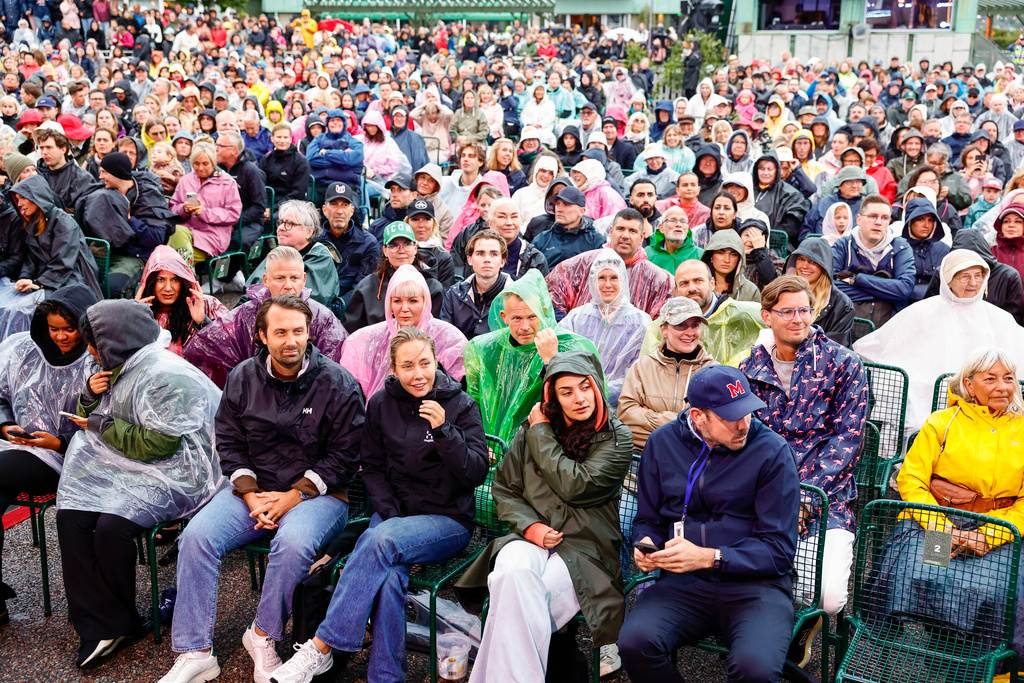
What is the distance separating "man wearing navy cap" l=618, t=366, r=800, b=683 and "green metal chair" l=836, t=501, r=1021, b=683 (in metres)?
0.30

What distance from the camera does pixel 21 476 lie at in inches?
173

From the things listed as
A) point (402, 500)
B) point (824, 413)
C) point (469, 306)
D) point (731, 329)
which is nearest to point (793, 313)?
point (824, 413)

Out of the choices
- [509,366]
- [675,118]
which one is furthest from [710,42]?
[509,366]

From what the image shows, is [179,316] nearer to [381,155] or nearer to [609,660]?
[609,660]

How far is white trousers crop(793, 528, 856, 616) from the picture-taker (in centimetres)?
355

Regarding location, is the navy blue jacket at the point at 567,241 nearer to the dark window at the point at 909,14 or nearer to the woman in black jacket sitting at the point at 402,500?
the woman in black jacket sitting at the point at 402,500

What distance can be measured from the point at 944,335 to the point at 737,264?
4.01 ft

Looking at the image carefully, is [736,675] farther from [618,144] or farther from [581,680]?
[618,144]

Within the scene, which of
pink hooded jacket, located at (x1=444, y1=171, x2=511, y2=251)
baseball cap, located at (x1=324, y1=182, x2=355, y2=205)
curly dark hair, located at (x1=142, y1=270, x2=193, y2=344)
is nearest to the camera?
curly dark hair, located at (x1=142, y1=270, x2=193, y2=344)

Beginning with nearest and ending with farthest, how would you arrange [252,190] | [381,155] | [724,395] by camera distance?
[724,395] < [252,190] < [381,155]

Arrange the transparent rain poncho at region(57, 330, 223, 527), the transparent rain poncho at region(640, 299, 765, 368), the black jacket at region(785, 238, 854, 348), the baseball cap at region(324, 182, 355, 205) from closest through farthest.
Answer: the transparent rain poncho at region(57, 330, 223, 527) < the transparent rain poncho at region(640, 299, 765, 368) < the black jacket at region(785, 238, 854, 348) < the baseball cap at region(324, 182, 355, 205)

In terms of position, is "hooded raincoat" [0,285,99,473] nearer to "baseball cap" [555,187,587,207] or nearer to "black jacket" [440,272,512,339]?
"black jacket" [440,272,512,339]

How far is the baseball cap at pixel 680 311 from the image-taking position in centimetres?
426

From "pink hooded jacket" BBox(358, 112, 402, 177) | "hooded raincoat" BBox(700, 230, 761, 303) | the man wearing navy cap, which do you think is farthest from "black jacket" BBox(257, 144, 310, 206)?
the man wearing navy cap
